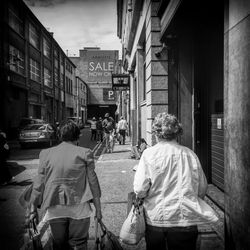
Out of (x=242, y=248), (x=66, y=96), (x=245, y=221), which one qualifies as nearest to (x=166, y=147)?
(x=245, y=221)

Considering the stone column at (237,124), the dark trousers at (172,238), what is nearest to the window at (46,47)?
the stone column at (237,124)

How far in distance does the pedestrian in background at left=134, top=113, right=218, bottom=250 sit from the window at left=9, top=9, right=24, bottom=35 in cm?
2429

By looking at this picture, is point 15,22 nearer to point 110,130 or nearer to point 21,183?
point 110,130

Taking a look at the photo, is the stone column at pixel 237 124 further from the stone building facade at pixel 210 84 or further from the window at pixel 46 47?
the window at pixel 46 47

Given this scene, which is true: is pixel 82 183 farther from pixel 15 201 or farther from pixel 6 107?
pixel 6 107

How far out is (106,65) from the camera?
36.8 m

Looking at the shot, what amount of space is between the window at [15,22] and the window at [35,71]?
3.69 meters

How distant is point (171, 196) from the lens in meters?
2.39

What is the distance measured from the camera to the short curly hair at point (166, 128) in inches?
100

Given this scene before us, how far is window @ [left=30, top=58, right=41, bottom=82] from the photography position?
92.9 ft

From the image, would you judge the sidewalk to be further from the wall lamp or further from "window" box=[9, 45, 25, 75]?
"window" box=[9, 45, 25, 75]

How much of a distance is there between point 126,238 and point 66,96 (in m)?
45.4

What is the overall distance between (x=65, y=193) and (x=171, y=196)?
100 cm

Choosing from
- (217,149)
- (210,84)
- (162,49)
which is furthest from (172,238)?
(162,49)
